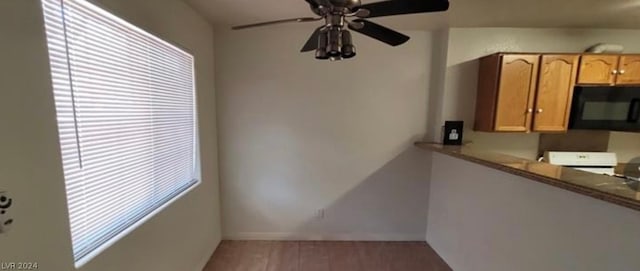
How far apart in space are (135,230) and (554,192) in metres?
2.42

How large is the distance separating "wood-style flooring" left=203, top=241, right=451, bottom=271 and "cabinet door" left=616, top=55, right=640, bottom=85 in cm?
250

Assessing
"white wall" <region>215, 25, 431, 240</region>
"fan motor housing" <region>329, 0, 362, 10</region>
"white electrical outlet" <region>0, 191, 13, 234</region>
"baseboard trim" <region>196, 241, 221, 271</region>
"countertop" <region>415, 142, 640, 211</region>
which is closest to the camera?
"white electrical outlet" <region>0, 191, 13, 234</region>

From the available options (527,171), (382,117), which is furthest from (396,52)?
(527,171)

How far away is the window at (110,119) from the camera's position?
119 centimetres

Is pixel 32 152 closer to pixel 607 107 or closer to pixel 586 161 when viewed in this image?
pixel 607 107

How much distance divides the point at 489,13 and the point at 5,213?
3.27 m

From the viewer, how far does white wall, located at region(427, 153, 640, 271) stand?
1.29 m

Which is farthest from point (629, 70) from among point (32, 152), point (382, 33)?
point (32, 152)

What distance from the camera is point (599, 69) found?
2.70 metres

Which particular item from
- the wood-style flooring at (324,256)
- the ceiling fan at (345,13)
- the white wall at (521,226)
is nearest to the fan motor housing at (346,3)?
the ceiling fan at (345,13)

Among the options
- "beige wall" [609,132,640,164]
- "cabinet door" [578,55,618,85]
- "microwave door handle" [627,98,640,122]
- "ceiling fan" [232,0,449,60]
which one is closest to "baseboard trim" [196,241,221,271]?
"ceiling fan" [232,0,449,60]

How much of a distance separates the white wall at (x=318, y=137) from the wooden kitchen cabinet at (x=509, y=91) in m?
0.63

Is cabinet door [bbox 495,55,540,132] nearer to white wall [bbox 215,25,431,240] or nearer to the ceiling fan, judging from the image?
white wall [bbox 215,25,431,240]

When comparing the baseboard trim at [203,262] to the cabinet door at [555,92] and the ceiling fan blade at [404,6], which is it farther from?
the cabinet door at [555,92]
